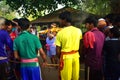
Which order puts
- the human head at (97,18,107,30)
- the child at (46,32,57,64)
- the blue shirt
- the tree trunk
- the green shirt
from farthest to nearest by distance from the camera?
the tree trunk
the child at (46,32,57,64)
the human head at (97,18,107,30)
the blue shirt
the green shirt

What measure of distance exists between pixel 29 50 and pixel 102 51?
1.47m

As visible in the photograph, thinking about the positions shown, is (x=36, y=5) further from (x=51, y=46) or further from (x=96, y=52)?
(x=96, y=52)

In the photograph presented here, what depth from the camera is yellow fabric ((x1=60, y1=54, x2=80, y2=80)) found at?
838 centimetres

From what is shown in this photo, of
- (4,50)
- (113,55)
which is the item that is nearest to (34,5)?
(4,50)

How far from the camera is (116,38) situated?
300 inches

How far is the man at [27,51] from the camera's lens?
25.9ft

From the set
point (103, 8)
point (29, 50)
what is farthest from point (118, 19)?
point (103, 8)

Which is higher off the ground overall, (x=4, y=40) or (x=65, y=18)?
(x=65, y=18)

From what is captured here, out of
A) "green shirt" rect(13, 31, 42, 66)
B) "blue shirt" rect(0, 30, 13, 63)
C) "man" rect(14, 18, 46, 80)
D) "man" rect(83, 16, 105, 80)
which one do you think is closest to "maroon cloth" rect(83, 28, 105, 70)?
"man" rect(83, 16, 105, 80)

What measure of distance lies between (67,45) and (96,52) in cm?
67

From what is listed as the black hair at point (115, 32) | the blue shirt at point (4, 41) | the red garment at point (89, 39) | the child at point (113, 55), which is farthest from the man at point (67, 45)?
the blue shirt at point (4, 41)

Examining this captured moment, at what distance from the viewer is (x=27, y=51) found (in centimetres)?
789

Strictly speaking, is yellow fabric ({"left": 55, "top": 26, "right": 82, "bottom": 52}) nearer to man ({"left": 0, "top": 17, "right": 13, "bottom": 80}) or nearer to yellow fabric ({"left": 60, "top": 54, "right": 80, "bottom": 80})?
yellow fabric ({"left": 60, "top": 54, "right": 80, "bottom": 80})

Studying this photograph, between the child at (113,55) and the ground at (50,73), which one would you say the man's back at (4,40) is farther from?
the ground at (50,73)
